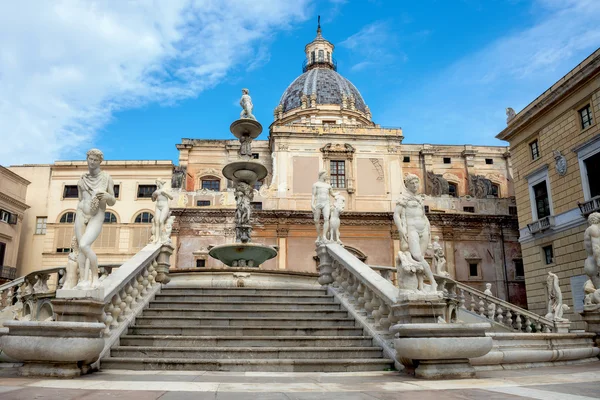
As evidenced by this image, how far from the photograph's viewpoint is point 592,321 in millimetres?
10266

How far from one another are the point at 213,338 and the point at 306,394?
3141 mm

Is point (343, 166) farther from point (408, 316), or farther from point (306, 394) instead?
point (306, 394)

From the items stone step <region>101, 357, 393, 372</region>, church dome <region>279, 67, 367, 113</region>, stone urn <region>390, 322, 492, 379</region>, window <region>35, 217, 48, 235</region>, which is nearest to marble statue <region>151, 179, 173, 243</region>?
stone step <region>101, 357, 393, 372</region>

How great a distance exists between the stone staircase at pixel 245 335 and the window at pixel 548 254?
17.5 m

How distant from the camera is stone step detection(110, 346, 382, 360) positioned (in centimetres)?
714

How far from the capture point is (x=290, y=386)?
5402 millimetres

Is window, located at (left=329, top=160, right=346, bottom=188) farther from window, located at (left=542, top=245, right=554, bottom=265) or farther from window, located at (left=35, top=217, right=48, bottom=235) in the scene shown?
window, located at (left=35, top=217, right=48, bottom=235)

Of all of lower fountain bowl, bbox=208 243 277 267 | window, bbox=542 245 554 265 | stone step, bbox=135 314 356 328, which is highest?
window, bbox=542 245 554 265

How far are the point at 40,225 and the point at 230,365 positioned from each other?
34.3 meters

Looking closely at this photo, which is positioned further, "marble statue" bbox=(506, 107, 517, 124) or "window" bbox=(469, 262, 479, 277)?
"window" bbox=(469, 262, 479, 277)

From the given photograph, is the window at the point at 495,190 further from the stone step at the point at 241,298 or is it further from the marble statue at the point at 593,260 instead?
the stone step at the point at 241,298

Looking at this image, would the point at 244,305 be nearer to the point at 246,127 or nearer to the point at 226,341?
the point at 226,341

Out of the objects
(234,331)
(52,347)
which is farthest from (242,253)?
(52,347)

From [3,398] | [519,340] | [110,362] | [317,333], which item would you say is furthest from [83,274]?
[519,340]
